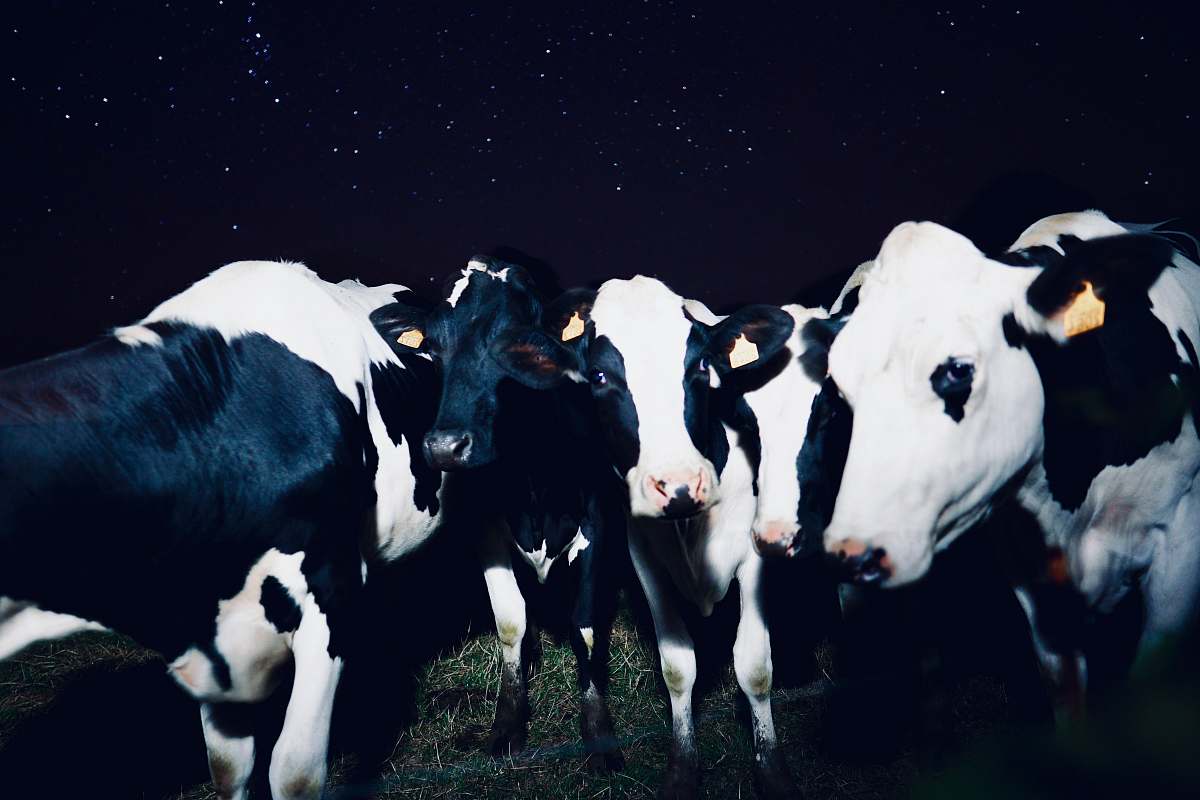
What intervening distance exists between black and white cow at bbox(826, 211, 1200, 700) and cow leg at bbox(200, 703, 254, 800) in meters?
2.73

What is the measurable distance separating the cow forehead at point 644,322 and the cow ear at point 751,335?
0.20 metres

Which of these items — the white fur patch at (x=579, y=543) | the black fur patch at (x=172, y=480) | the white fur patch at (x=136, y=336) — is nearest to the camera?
the black fur patch at (x=172, y=480)

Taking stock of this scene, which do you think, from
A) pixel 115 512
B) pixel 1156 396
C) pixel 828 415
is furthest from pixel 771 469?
pixel 115 512

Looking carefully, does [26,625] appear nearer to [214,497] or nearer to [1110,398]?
[214,497]

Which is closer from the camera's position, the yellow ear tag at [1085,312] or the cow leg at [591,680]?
the yellow ear tag at [1085,312]

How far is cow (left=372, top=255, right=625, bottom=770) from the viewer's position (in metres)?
4.29

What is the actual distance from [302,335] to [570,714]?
8.60 ft

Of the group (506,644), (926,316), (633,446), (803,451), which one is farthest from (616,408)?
(506,644)

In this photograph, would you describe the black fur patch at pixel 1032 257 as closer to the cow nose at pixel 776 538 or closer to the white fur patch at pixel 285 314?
the cow nose at pixel 776 538

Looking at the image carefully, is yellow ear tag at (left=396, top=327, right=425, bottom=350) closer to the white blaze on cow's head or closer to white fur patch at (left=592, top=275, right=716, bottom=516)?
white fur patch at (left=592, top=275, right=716, bottom=516)

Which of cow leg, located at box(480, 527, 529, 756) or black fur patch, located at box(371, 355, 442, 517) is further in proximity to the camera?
cow leg, located at box(480, 527, 529, 756)

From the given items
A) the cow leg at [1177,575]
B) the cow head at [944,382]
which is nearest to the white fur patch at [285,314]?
the cow head at [944,382]

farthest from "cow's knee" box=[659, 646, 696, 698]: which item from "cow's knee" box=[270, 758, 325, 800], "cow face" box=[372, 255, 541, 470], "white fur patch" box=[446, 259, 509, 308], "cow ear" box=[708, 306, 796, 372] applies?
"white fur patch" box=[446, 259, 509, 308]

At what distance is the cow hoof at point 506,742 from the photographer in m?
4.53
